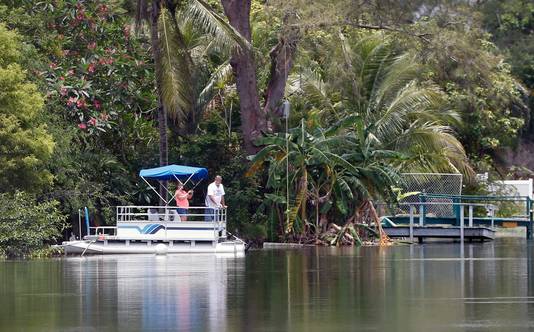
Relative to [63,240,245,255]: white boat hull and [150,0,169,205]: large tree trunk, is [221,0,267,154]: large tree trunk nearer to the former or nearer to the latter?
[150,0,169,205]: large tree trunk

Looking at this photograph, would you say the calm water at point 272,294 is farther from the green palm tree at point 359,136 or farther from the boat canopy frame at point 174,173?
the green palm tree at point 359,136

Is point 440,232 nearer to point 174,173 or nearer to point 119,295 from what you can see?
point 174,173

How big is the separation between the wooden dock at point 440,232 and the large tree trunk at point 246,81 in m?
5.16

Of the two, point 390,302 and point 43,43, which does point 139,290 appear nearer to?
point 390,302

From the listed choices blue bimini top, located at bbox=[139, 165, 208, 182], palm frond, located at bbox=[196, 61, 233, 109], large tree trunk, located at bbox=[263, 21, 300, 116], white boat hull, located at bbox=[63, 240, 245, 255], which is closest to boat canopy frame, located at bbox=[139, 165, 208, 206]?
blue bimini top, located at bbox=[139, 165, 208, 182]

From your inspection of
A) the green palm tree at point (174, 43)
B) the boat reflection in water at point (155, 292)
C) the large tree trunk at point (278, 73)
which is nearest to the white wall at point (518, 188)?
the large tree trunk at point (278, 73)

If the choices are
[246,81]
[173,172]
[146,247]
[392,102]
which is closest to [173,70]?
[173,172]

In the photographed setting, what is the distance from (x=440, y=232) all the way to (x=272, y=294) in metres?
21.6

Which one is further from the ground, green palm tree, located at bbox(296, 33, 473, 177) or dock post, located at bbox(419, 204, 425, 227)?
green palm tree, located at bbox(296, 33, 473, 177)

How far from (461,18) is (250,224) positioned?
9334 mm

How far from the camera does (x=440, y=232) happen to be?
3925 cm

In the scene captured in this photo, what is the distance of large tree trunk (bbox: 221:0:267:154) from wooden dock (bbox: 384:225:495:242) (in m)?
5.16

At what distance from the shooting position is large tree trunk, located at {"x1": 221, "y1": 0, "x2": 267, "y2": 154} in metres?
38.0

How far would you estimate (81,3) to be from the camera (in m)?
37.8
